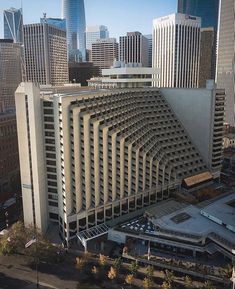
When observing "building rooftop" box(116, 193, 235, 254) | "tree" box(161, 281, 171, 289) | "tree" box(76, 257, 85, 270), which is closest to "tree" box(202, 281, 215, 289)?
"tree" box(161, 281, 171, 289)

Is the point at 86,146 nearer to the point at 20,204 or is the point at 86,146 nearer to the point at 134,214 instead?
the point at 134,214

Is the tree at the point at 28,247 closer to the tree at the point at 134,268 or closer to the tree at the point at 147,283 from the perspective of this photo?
the tree at the point at 134,268

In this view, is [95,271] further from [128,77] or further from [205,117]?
[128,77]

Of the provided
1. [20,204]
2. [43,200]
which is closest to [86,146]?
[43,200]

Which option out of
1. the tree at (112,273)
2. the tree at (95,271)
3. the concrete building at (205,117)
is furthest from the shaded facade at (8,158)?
the concrete building at (205,117)

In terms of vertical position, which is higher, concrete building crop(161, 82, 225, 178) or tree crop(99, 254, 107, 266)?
concrete building crop(161, 82, 225, 178)

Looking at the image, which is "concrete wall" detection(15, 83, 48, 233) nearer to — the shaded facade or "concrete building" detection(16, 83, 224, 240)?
"concrete building" detection(16, 83, 224, 240)
